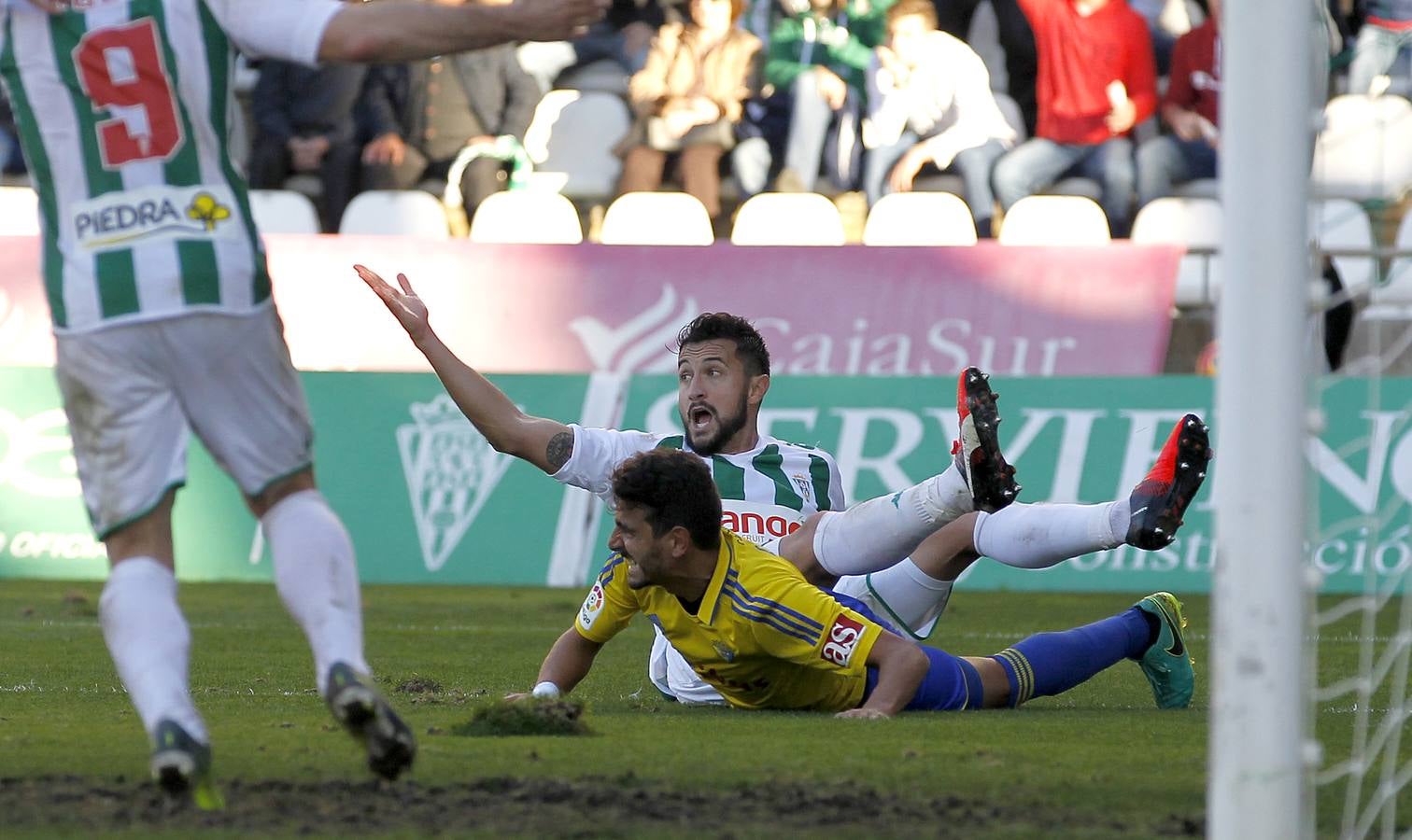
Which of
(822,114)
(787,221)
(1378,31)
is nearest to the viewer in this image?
(1378,31)

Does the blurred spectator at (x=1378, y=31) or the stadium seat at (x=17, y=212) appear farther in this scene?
the stadium seat at (x=17, y=212)

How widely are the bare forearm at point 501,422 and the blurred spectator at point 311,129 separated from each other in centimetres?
826

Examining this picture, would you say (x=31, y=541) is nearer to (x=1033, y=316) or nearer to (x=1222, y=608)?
(x=1033, y=316)

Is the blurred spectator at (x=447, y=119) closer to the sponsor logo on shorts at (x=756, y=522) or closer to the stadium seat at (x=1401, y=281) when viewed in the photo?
the stadium seat at (x=1401, y=281)

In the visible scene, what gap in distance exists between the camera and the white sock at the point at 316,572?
12.2 feet

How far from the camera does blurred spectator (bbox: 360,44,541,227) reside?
13.5 m

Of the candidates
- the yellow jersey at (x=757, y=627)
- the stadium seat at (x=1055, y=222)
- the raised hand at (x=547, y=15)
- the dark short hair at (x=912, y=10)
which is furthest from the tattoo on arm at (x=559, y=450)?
the dark short hair at (x=912, y=10)

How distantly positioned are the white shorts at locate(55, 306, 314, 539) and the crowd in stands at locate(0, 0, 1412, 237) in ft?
32.0

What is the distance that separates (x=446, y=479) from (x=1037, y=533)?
5.49 meters

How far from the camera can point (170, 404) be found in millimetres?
3811

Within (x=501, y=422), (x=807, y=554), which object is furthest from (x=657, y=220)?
(x=807, y=554)

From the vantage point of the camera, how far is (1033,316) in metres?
11.9

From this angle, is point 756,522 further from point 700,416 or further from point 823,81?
point 823,81

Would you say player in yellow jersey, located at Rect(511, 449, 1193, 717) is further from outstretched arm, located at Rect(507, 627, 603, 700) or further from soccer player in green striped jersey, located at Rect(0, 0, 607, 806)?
soccer player in green striped jersey, located at Rect(0, 0, 607, 806)
